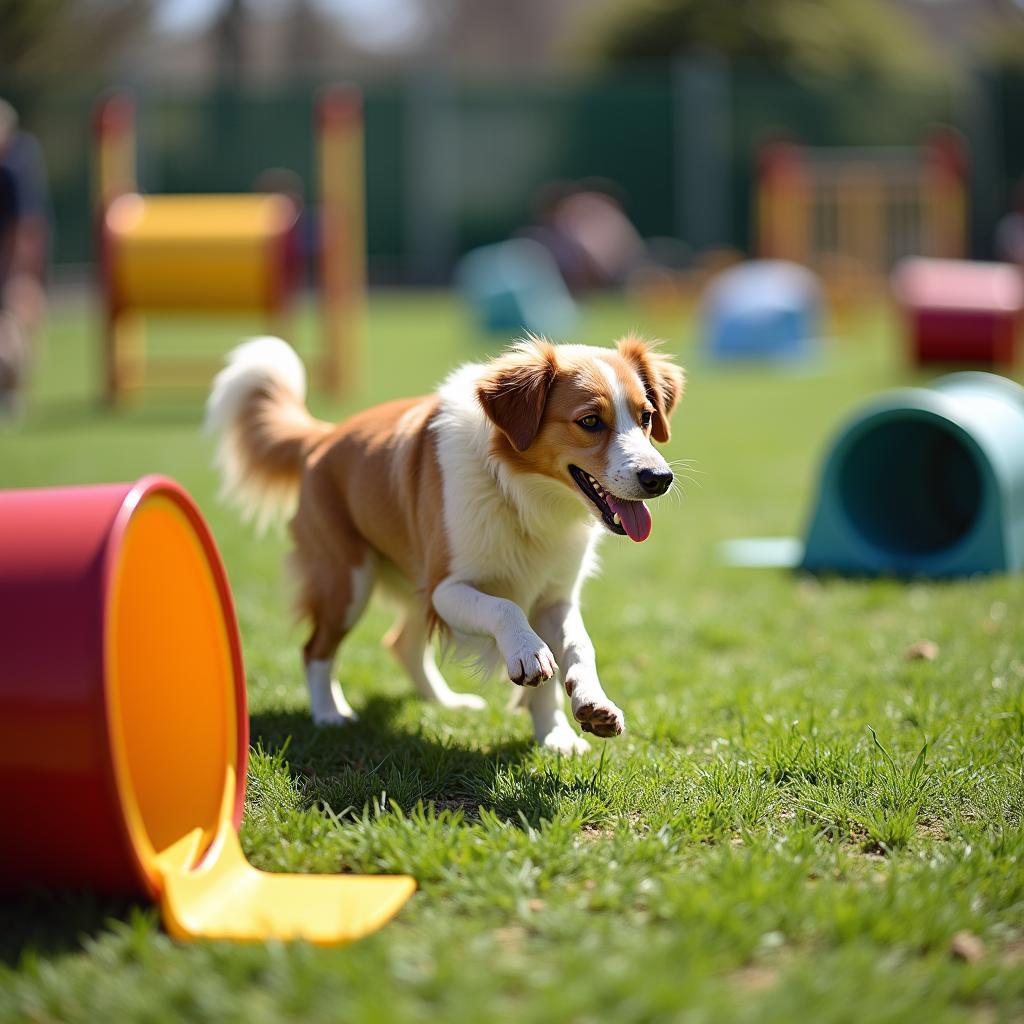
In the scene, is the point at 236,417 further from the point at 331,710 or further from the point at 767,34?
the point at 767,34

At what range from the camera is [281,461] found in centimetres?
520

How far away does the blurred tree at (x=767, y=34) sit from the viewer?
32250 millimetres

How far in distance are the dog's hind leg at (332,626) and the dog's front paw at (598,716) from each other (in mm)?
1167

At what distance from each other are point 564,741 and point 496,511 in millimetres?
754

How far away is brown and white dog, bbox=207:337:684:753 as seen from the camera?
163 inches

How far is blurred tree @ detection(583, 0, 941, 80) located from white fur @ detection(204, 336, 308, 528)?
29.0m

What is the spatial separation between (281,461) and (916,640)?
261 cm

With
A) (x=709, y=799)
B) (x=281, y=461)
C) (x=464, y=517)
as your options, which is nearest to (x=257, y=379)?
(x=281, y=461)

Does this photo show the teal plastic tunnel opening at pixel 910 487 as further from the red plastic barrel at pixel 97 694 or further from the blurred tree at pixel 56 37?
the blurred tree at pixel 56 37

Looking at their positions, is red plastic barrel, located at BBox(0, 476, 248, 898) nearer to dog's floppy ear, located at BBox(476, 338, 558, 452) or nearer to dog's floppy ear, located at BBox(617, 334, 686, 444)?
dog's floppy ear, located at BBox(476, 338, 558, 452)

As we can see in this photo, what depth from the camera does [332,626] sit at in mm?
4793

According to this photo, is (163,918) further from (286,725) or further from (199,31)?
(199,31)

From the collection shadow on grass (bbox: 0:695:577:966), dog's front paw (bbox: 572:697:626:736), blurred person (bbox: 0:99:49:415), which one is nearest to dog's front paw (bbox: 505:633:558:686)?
dog's front paw (bbox: 572:697:626:736)

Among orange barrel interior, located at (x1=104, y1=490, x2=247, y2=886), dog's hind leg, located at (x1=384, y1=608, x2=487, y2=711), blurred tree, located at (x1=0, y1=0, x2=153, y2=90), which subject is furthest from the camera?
blurred tree, located at (x1=0, y1=0, x2=153, y2=90)
